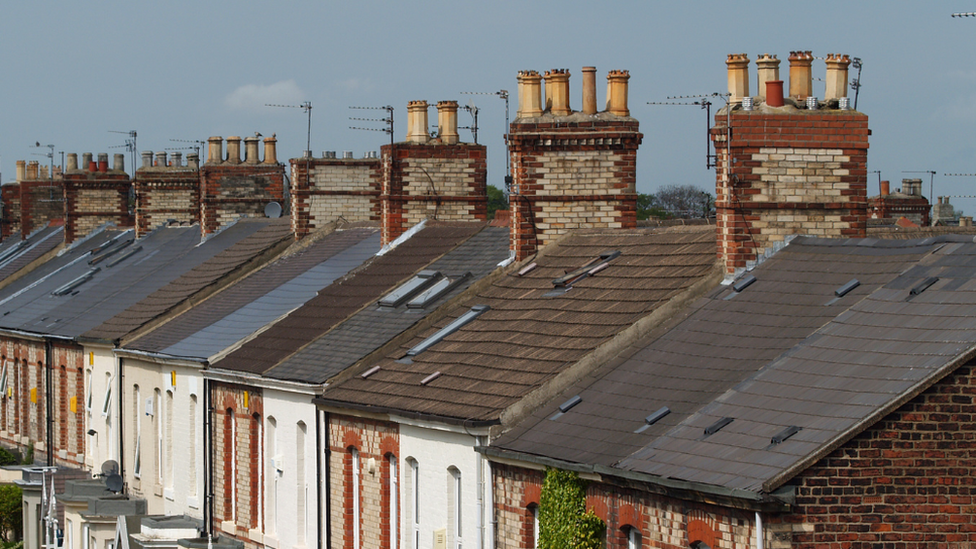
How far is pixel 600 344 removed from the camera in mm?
19891

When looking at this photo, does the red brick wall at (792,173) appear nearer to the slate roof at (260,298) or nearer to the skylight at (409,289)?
the skylight at (409,289)

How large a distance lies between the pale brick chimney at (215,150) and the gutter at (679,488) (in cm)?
2887

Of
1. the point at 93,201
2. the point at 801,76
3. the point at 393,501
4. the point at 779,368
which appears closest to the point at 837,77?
the point at 801,76

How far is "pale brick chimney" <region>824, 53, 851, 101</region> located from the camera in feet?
70.4

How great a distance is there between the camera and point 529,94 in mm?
27031

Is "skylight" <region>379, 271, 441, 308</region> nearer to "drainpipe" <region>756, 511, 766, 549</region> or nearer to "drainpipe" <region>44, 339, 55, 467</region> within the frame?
"drainpipe" <region>756, 511, 766, 549</region>

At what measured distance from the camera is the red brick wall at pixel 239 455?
93.6 feet

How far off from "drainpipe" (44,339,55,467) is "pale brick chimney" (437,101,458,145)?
1487cm

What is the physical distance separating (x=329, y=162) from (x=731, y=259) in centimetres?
1922

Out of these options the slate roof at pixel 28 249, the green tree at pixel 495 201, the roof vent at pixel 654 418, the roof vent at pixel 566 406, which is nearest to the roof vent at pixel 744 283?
the roof vent at pixel 566 406

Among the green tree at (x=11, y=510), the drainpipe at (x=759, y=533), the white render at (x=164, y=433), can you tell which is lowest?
the green tree at (x=11, y=510)

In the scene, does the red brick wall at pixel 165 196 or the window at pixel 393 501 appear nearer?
the window at pixel 393 501

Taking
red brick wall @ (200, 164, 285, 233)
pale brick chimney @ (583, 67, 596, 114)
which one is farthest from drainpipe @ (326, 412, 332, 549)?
red brick wall @ (200, 164, 285, 233)

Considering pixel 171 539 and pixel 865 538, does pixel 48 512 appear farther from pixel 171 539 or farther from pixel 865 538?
pixel 865 538
